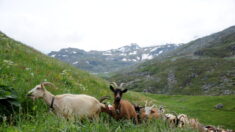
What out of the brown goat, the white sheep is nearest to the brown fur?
the brown goat

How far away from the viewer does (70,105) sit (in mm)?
9156

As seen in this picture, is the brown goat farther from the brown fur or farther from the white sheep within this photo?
the white sheep

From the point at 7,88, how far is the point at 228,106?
7855 cm

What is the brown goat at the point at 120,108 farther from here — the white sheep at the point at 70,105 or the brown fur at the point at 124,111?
the white sheep at the point at 70,105

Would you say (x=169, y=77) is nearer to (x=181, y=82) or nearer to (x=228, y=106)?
(x=181, y=82)

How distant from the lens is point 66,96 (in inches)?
375

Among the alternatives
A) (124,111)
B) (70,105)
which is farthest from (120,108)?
(70,105)

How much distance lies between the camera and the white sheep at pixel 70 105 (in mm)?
9096

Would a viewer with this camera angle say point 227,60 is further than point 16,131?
Yes

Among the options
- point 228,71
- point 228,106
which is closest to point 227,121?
point 228,106

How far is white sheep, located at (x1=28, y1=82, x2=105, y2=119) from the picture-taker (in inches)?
358

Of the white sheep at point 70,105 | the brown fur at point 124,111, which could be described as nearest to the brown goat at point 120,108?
the brown fur at point 124,111

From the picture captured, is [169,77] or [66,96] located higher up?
[66,96]

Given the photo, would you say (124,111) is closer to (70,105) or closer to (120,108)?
(120,108)
